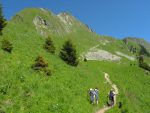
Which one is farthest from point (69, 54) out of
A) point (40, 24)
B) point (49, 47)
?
point (40, 24)

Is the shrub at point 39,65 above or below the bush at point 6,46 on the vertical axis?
below

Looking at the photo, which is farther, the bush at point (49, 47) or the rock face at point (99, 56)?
the rock face at point (99, 56)

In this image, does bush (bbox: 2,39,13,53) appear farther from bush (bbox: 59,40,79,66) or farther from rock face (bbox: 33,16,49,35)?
rock face (bbox: 33,16,49,35)

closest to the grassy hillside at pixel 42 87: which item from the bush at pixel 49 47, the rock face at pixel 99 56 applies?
the bush at pixel 49 47

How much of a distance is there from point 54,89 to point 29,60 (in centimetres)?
938

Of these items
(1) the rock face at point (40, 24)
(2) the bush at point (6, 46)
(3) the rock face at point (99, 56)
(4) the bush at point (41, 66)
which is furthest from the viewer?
(1) the rock face at point (40, 24)

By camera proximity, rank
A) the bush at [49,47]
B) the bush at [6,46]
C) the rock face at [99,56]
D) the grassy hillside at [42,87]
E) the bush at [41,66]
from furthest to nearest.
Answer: the rock face at [99,56] < the bush at [49,47] < the bush at [6,46] < the bush at [41,66] < the grassy hillside at [42,87]

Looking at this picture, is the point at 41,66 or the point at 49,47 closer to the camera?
the point at 41,66

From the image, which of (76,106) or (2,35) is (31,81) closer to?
(76,106)

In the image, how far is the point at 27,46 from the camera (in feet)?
161

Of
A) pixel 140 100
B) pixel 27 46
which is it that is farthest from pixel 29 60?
pixel 140 100

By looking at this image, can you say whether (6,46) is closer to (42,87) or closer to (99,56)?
(42,87)

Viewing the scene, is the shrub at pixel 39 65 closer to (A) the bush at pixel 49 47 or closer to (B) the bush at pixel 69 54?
(B) the bush at pixel 69 54

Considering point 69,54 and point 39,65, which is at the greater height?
point 69,54
